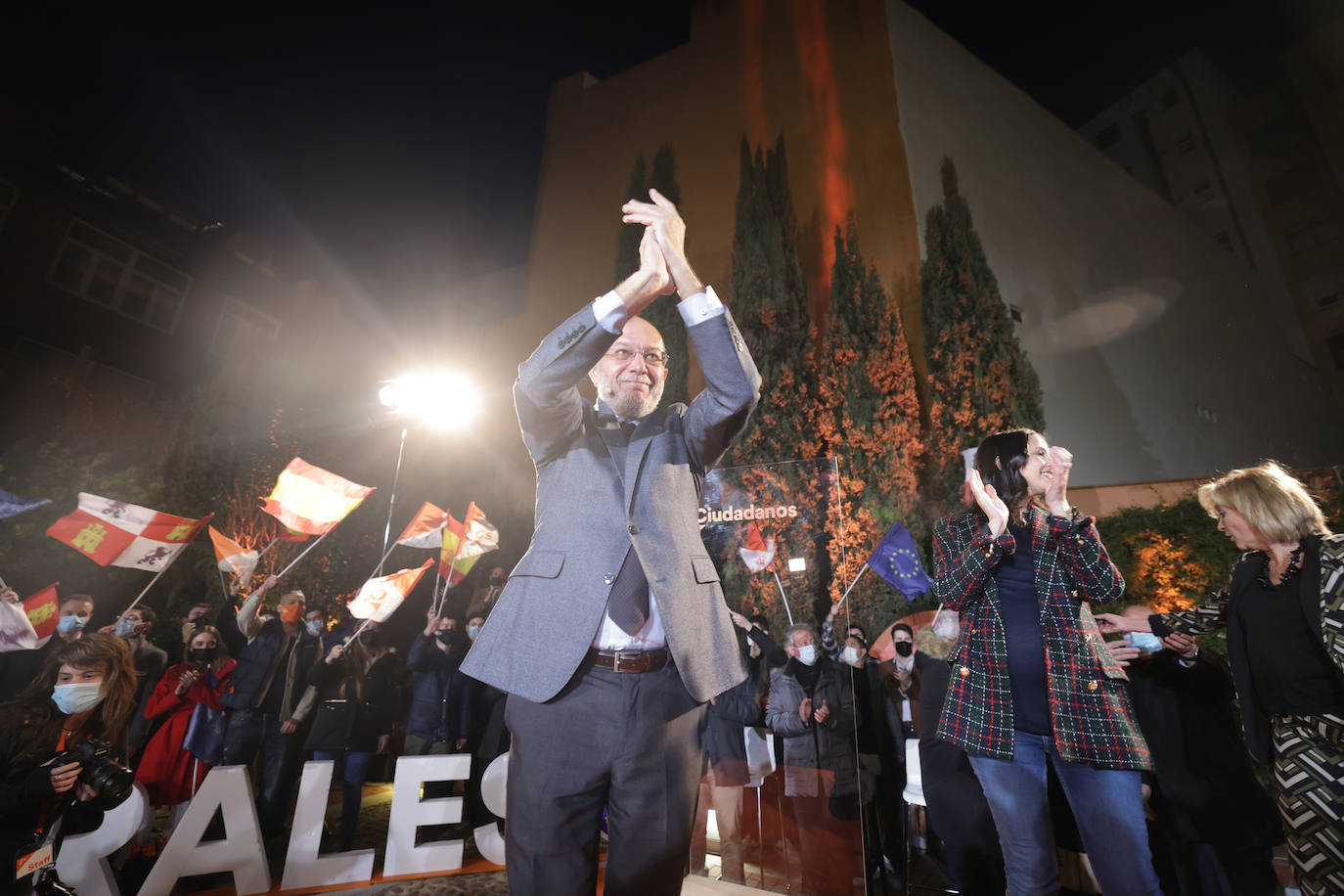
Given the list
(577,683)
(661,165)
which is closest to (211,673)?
(577,683)

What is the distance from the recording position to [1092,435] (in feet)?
39.9

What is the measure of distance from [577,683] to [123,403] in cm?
1791

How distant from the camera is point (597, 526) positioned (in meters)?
1.54

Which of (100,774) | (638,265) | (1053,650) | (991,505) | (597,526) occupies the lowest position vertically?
(100,774)

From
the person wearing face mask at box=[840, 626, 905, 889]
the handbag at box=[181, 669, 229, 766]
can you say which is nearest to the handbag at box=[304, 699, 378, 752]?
the handbag at box=[181, 669, 229, 766]

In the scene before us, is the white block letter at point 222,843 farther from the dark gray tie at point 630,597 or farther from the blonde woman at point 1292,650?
the blonde woman at point 1292,650

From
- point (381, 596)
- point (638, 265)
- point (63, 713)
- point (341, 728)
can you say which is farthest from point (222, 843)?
point (638, 265)

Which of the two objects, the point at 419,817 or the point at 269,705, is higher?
the point at 269,705

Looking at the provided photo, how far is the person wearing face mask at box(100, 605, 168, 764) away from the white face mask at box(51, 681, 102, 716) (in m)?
1.10

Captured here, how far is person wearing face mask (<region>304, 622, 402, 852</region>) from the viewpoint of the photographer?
16.2ft

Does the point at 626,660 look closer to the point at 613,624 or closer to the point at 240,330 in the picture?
the point at 613,624

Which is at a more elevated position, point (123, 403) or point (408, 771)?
point (123, 403)

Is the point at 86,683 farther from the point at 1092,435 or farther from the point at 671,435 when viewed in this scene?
the point at 1092,435

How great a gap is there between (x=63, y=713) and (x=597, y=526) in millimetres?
3847
